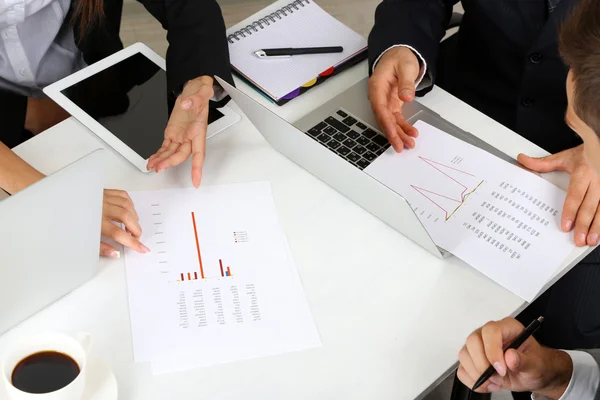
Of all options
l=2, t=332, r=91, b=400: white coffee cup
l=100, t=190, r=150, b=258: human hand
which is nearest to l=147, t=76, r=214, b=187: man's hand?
l=100, t=190, r=150, b=258: human hand

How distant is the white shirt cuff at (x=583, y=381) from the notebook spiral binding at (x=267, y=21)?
0.94 metres

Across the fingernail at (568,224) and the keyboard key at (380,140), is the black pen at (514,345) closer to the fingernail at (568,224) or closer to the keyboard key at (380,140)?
the fingernail at (568,224)

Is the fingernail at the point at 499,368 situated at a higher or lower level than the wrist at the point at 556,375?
higher

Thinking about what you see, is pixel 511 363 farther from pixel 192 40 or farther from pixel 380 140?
pixel 192 40

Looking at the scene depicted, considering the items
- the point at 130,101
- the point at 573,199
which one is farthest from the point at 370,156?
the point at 130,101

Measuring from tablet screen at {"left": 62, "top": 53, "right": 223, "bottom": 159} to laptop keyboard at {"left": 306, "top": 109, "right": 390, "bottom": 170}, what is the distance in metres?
0.21

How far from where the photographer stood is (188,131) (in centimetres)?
139

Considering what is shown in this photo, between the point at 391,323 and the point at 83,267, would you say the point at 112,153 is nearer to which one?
the point at 83,267

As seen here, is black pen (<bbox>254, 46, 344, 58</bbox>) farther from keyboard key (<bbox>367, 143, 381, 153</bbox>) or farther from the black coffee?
the black coffee

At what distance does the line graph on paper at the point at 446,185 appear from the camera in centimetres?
134

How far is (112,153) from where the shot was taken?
1.39 meters

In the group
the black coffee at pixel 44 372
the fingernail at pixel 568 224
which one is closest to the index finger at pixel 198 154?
the black coffee at pixel 44 372

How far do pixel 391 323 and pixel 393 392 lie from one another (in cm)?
12

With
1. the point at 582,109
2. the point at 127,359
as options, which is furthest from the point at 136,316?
the point at 582,109
